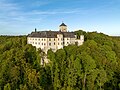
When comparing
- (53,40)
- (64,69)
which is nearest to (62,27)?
(53,40)

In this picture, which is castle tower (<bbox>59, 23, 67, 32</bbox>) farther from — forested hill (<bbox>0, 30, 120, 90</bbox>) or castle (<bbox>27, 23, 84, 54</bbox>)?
forested hill (<bbox>0, 30, 120, 90</bbox>)

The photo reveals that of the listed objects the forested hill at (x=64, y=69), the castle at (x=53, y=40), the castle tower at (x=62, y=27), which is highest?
the castle tower at (x=62, y=27)

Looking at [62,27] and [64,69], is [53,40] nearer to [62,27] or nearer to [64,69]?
[62,27]

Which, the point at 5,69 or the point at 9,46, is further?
the point at 9,46

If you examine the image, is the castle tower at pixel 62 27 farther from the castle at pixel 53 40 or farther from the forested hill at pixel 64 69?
the forested hill at pixel 64 69

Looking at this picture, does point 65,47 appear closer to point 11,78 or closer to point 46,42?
point 46,42

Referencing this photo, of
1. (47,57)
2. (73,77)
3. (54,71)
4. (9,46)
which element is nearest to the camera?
(73,77)

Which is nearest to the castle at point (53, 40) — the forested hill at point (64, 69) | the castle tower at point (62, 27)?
the forested hill at point (64, 69)

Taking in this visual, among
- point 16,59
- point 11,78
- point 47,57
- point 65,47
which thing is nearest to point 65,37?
point 65,47
